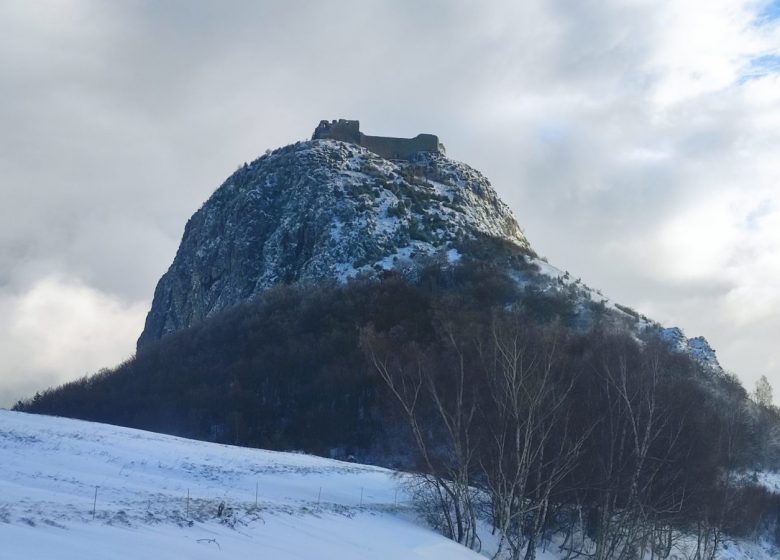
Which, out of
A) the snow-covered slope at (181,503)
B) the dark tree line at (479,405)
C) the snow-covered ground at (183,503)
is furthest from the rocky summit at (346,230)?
the snow-covered slope at (181,503)

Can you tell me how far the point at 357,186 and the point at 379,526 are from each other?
235ft

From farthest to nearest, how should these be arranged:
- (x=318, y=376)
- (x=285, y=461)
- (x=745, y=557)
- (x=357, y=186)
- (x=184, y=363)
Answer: (x=357, y=186), (x=184, y=363), (x=318, y=376), (x=745, y=557), (x=285, y=461)

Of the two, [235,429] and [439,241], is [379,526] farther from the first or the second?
[439,241]

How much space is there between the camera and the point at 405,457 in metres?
51.5

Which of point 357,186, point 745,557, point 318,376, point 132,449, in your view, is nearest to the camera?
point 132,449

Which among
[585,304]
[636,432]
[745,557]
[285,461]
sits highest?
[585,304]

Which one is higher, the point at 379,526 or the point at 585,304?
the point at 585,304

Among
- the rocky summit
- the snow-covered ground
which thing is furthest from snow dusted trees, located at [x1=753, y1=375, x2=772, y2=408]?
the snow-covered ground

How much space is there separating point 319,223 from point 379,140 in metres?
34.3

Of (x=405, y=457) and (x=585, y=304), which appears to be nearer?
(x=405, y=457)

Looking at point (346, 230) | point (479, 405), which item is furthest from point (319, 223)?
point (479, 405)

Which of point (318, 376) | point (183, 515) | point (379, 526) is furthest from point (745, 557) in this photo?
point (183, 515)

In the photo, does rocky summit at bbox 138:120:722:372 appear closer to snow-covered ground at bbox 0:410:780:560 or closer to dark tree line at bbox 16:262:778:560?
dark tree line at bbox 16:262:778:560

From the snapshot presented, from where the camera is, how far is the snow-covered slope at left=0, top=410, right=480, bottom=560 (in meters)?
13.2
